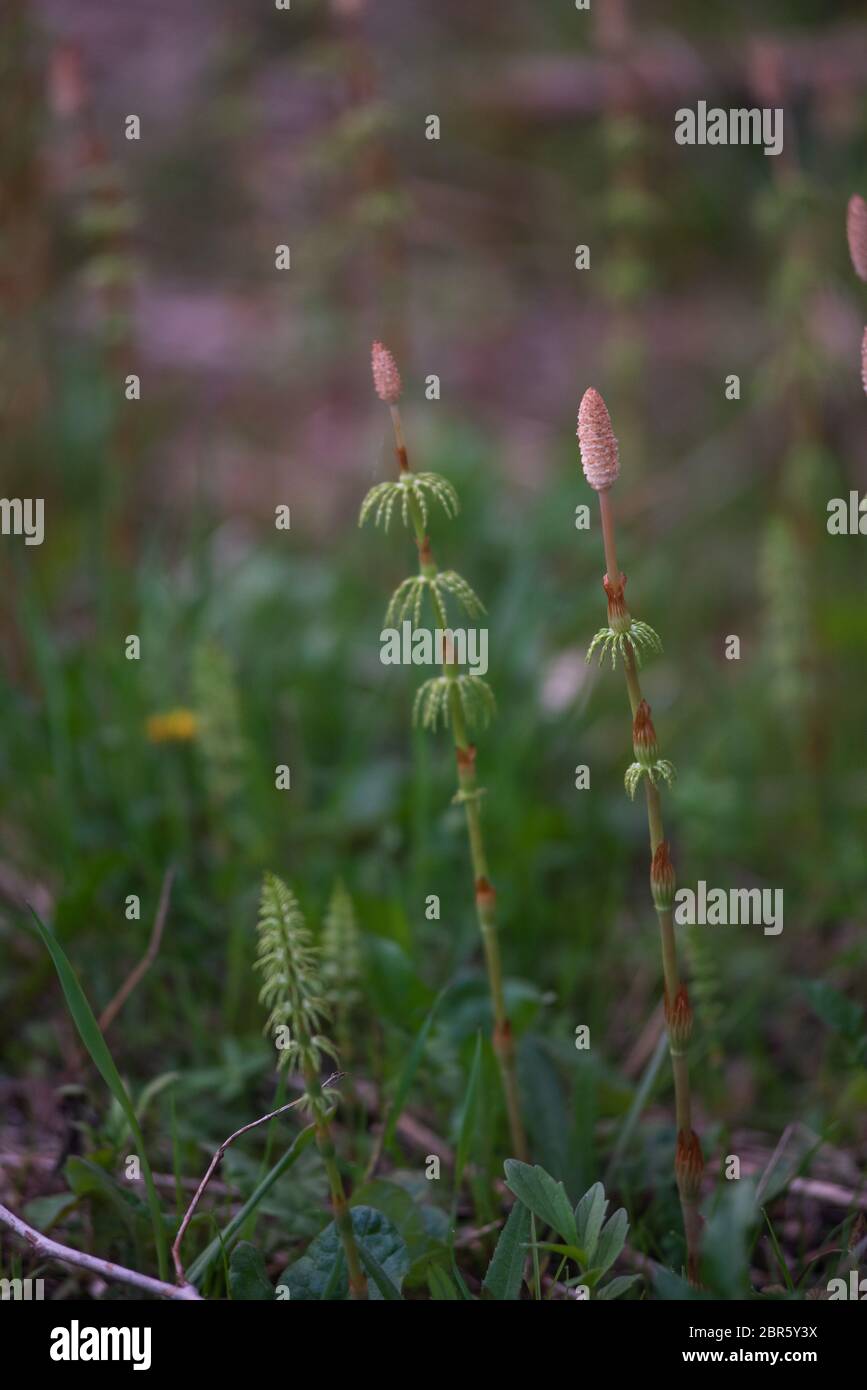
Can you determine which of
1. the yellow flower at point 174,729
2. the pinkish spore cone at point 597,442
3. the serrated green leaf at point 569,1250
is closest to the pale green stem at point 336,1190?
the serrated green leaf at point 569,1250

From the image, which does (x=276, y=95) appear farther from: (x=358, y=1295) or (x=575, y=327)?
(x=358, y=1295)

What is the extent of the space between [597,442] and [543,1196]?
2.85ft

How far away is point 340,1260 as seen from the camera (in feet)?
4.75

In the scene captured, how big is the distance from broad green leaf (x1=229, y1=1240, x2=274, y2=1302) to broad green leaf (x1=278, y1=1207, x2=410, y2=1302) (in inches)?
1.5

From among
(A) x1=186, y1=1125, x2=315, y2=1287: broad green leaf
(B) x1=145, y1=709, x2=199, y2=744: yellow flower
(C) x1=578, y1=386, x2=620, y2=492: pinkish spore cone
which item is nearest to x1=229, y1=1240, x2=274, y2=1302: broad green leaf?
(A) x1=186, y1=1125, x2=315, y2=1287: broad green leaf

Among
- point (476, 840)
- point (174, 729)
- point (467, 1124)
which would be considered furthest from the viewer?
point (174, 729)

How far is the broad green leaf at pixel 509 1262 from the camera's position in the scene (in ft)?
4.65

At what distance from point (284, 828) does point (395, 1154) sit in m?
0.80

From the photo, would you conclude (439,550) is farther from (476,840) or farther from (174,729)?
(476,840)

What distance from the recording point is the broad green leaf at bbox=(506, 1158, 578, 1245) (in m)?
1.41

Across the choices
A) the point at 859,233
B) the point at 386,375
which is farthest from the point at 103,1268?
the point at 859,233

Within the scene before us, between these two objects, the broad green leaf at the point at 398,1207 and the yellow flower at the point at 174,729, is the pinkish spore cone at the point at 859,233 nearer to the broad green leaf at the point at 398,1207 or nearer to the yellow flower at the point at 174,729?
the broad green leaf at the point at 398,1207

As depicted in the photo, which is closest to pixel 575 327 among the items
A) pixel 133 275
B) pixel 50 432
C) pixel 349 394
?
pixel 349 394

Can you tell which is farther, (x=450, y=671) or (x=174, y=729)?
(x=174, y=729)
